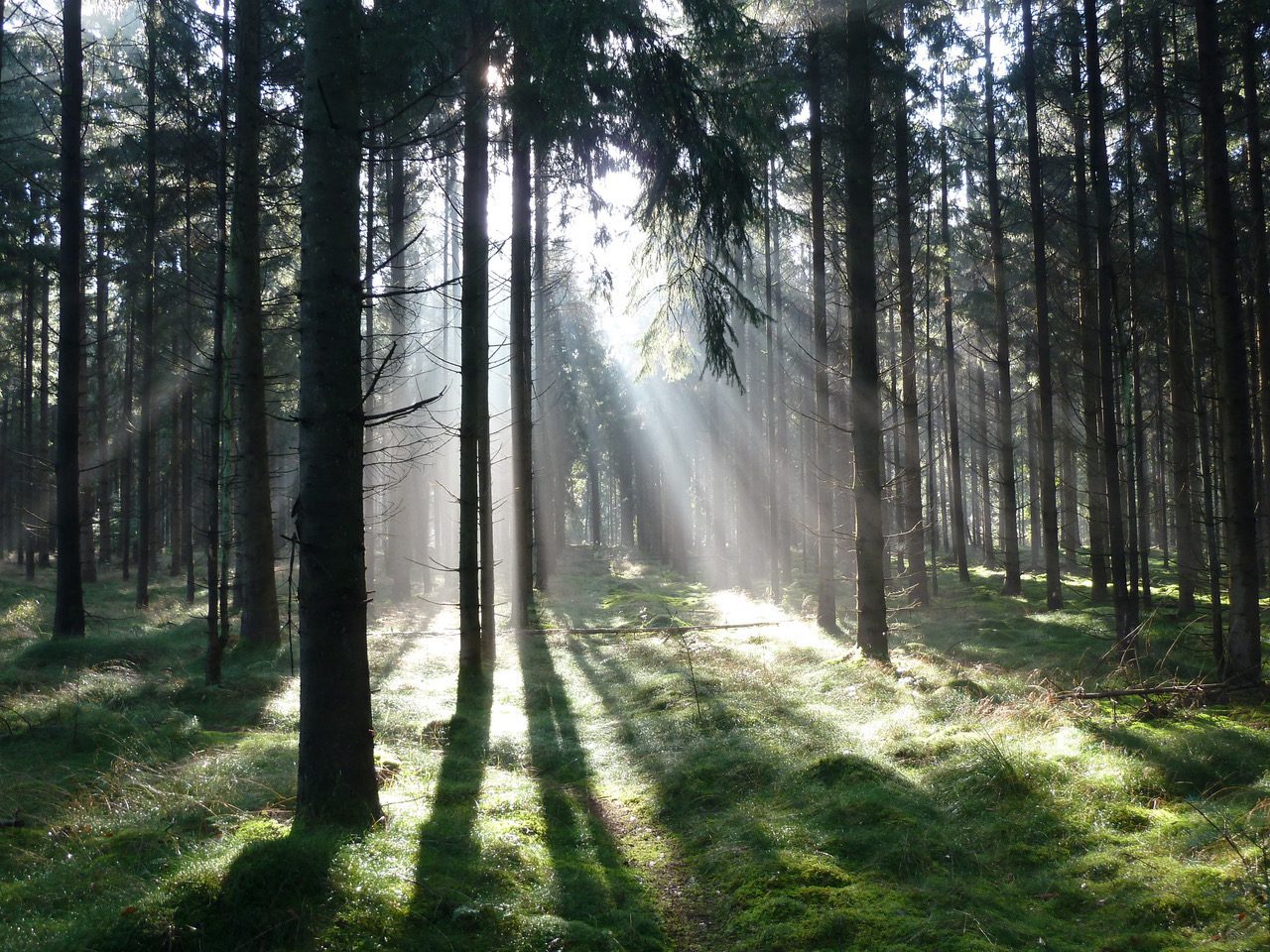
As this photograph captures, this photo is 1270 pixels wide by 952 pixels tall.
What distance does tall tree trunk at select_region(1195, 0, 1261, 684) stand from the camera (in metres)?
8.32

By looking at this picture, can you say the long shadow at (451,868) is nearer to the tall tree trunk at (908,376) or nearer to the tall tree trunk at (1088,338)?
the tall tree trunk at (908,376)

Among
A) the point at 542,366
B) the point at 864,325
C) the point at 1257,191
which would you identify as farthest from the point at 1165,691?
the point at 542,366

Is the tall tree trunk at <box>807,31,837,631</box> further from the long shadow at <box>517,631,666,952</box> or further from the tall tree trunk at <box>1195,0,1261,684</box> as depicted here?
the long shadow at <box>517,631,666,952</box>

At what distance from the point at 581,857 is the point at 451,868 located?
3.01ft

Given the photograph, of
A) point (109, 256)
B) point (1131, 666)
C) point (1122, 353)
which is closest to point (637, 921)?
point (1131, 666)

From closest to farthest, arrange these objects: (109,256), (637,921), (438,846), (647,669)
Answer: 1. (637,921)
2. (438,846)
3. (647,669)
4. (109,256)

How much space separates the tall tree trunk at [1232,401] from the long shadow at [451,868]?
313 inches

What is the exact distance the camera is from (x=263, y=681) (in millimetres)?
10078

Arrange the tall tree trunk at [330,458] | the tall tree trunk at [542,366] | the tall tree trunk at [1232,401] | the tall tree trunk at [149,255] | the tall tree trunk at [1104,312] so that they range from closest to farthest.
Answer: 1. the tall tree trunk at [330,458]
2. the tall tree trunk at [1232,401]
3. the tall tree trunk at [1104,312]
4. the tall tree trunk at [149,255]
5. the tall tree trunk at [542,366]

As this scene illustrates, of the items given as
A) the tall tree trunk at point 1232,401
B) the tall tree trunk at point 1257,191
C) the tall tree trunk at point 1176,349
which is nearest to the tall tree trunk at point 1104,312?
the tall tree trunk at point 1176,349

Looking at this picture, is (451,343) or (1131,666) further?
(451,343)

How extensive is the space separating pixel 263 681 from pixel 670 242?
7511 millimetres

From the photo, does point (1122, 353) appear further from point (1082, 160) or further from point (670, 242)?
point (670, 242)

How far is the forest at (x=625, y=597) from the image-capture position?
4.24 meters
